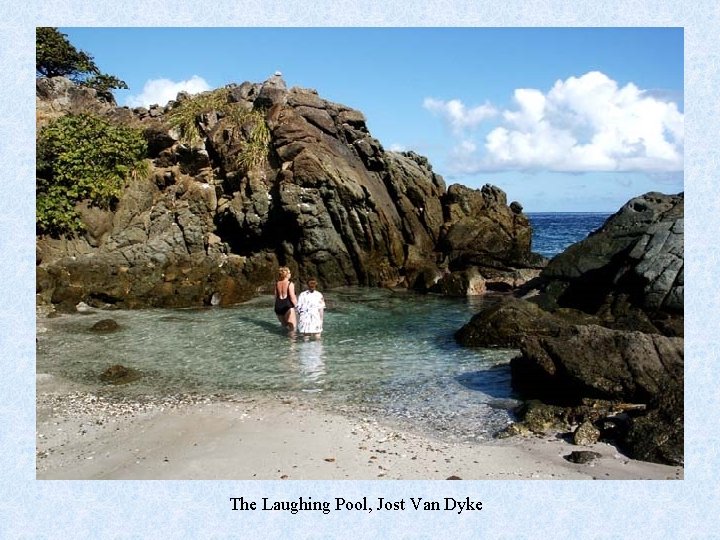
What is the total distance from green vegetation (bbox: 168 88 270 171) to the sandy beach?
18.1 metres

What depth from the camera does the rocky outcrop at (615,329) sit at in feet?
30.7

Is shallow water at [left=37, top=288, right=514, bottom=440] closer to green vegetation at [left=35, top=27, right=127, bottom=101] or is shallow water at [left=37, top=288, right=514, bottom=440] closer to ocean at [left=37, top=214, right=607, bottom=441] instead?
ocean at [left=37, top=214, right=607, bottom=441]

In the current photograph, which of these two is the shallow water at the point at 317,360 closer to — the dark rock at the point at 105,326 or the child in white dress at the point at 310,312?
the dark rock at the point at 105,326

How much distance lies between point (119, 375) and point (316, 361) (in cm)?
419

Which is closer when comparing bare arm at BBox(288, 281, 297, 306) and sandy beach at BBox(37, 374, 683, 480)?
sandy beach at BBox(37, 374, 683, 480)

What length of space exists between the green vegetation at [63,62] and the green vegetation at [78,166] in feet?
31.1

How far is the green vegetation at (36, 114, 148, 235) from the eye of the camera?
81.0 feet

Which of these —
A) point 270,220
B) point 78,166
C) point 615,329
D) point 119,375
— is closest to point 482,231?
point 270,220

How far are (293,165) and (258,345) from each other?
1252cm

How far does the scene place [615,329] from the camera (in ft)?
47.6

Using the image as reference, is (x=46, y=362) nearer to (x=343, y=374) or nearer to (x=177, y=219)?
(x=343, y=374)

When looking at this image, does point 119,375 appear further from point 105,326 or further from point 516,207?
point 516,207

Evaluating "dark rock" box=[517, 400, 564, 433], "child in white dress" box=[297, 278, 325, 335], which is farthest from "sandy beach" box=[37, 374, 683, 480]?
"child in white dress" box=[297, 278, 325, 335]
